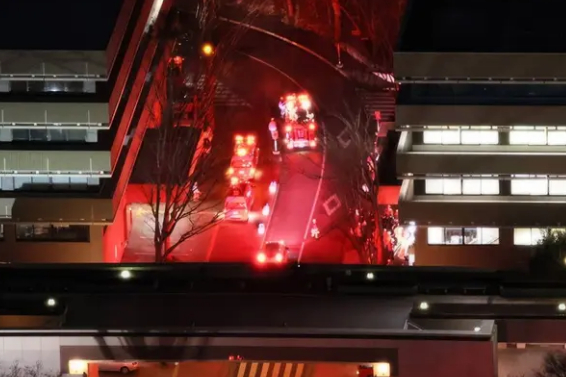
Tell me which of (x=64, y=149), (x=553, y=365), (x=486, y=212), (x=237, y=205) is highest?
(x=64, y=149)

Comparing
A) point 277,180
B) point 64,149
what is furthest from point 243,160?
point 64,149

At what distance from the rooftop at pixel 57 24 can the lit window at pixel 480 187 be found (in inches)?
557

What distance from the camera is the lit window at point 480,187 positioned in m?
44.2

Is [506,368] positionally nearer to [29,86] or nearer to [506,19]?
[506,19]

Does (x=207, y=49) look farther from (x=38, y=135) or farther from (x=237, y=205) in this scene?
(x=38, y=135)

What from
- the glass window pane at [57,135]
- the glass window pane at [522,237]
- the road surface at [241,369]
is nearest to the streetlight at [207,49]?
the glass window pane at [57,135]

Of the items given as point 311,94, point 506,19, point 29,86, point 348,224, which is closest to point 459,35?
point 506,19

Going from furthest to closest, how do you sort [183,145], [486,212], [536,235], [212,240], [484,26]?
1. [212,240]
2. [183,145]
3. [536,235]
4. [484,26]
5. [486,212]

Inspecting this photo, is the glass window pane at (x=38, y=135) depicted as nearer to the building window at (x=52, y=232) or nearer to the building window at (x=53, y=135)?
the building window at (x=53, y=135)

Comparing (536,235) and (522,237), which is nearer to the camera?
(536,235)

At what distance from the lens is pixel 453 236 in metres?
45.6

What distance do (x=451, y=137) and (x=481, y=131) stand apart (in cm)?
107

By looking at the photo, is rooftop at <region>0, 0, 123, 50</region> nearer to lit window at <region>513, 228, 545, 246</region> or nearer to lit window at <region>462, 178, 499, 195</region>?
lit window at <region>462, 178, 499, 195</region>

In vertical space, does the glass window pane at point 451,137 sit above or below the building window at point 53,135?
below
